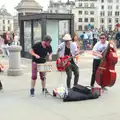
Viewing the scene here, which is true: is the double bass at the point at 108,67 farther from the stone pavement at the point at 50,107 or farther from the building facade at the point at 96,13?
the building facade at the point at 96,13

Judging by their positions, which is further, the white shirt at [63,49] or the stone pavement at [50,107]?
the white shirt at [63,49]

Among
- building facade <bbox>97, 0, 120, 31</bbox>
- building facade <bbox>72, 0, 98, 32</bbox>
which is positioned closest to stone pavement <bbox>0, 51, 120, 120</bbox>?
building facade <bbox>72, 0, 98, 32</bbox>

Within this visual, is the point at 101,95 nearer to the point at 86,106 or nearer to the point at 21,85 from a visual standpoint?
the point at 86,106

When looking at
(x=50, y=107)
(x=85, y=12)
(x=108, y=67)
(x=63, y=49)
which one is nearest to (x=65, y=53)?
(x=63, y=49)

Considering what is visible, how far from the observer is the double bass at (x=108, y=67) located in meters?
9.02

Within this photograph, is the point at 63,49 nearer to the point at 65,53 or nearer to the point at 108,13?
the point at 65,53

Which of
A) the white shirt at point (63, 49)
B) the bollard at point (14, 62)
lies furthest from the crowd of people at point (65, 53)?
the bollard at point (14, 62)

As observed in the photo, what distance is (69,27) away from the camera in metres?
16.8

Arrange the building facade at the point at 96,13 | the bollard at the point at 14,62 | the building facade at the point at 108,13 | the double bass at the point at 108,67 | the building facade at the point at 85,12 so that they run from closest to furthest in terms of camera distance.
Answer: the double bass at the point at 108,67 < the bollard at the point at 14,62 < the building facade at the point at 85,12 < the building facade at the point at 96,13 < the building facade at the point at 108,13

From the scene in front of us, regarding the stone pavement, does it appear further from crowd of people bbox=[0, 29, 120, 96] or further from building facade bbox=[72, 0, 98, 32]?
building facade bbox=[72, 0, 98, 32]

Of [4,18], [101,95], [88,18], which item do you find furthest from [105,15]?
[101,95]

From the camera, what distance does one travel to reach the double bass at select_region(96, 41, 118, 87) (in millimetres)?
9024

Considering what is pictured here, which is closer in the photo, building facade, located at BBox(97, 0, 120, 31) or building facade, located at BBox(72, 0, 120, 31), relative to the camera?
building facade, located at BBox(72, 0, 120, 31)

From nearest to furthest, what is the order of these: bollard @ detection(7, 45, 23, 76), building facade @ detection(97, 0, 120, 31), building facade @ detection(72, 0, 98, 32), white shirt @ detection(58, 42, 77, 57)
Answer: white shirt @ detection(58, 42, 77, 57) → bollard @ detection(7, 45, 23, 76) → building facade @ detection(72, 0, 98, 32) → building facade @ detection(97, 0, 120, 31)
